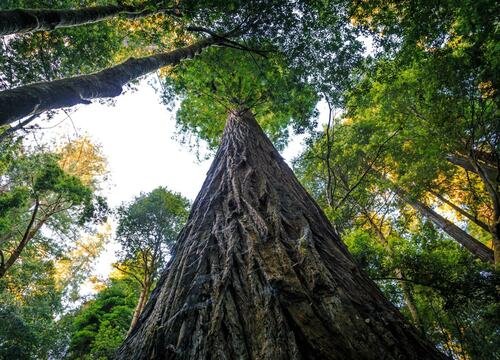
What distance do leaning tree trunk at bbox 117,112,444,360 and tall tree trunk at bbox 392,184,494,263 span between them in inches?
337

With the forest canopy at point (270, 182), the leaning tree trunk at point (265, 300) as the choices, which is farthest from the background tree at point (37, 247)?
the leaning tree trunk at point (265, 300)

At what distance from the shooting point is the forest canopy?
1371mm

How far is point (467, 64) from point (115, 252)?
39.8 ft

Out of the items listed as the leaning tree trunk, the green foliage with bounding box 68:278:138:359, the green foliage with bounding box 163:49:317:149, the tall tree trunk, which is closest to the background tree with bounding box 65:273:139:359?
the green foliage with bounding box 68:278:138:359

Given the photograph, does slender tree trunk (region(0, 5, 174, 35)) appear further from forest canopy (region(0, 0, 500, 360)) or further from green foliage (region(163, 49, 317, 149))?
green foliage (region(163, 49, 317, 149))

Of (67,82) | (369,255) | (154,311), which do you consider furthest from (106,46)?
(369,255)

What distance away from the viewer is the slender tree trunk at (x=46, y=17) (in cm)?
267

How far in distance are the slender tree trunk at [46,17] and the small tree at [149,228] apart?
796 centimetres

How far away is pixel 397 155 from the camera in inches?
372

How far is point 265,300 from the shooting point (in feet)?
4.37

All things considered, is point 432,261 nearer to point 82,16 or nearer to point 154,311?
point 154,311

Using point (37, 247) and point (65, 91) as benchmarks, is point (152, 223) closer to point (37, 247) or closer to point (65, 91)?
point (37, 247)

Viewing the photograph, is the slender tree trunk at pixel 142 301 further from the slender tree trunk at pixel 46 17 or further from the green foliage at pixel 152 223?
the slender tree trunk at pixel 46 17

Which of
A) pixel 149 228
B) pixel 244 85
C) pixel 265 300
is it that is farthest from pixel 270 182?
pixel 149 228
